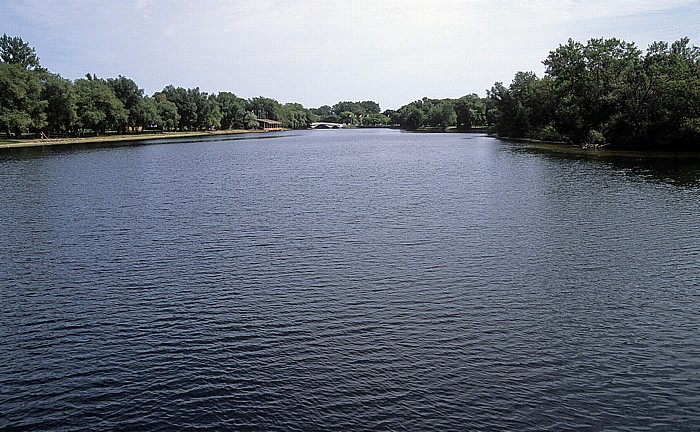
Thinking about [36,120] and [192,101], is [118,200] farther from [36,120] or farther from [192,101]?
[192,101]

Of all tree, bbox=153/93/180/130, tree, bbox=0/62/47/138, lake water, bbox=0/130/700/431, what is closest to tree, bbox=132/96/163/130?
tree, bbox=153/93/180/130

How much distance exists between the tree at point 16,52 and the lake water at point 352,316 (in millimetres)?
89725

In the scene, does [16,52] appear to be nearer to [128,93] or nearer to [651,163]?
[128,93]

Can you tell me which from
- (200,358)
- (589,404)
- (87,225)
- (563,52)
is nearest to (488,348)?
(589,404)

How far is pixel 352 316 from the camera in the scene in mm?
13977

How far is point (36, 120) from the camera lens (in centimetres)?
8388

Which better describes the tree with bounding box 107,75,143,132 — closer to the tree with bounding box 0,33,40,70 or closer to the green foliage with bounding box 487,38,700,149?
the tree with bounding box 0,33,40,70

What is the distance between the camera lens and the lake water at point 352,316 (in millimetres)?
9922

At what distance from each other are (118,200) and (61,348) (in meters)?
21.7

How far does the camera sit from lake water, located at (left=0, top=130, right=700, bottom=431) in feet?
32.6

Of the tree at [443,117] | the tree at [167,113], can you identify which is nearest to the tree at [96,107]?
the tree at [167,113]

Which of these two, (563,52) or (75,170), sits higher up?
(563,52)

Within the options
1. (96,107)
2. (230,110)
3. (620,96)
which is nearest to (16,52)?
(96,107)

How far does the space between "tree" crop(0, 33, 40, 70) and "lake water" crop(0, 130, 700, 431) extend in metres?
89.7
